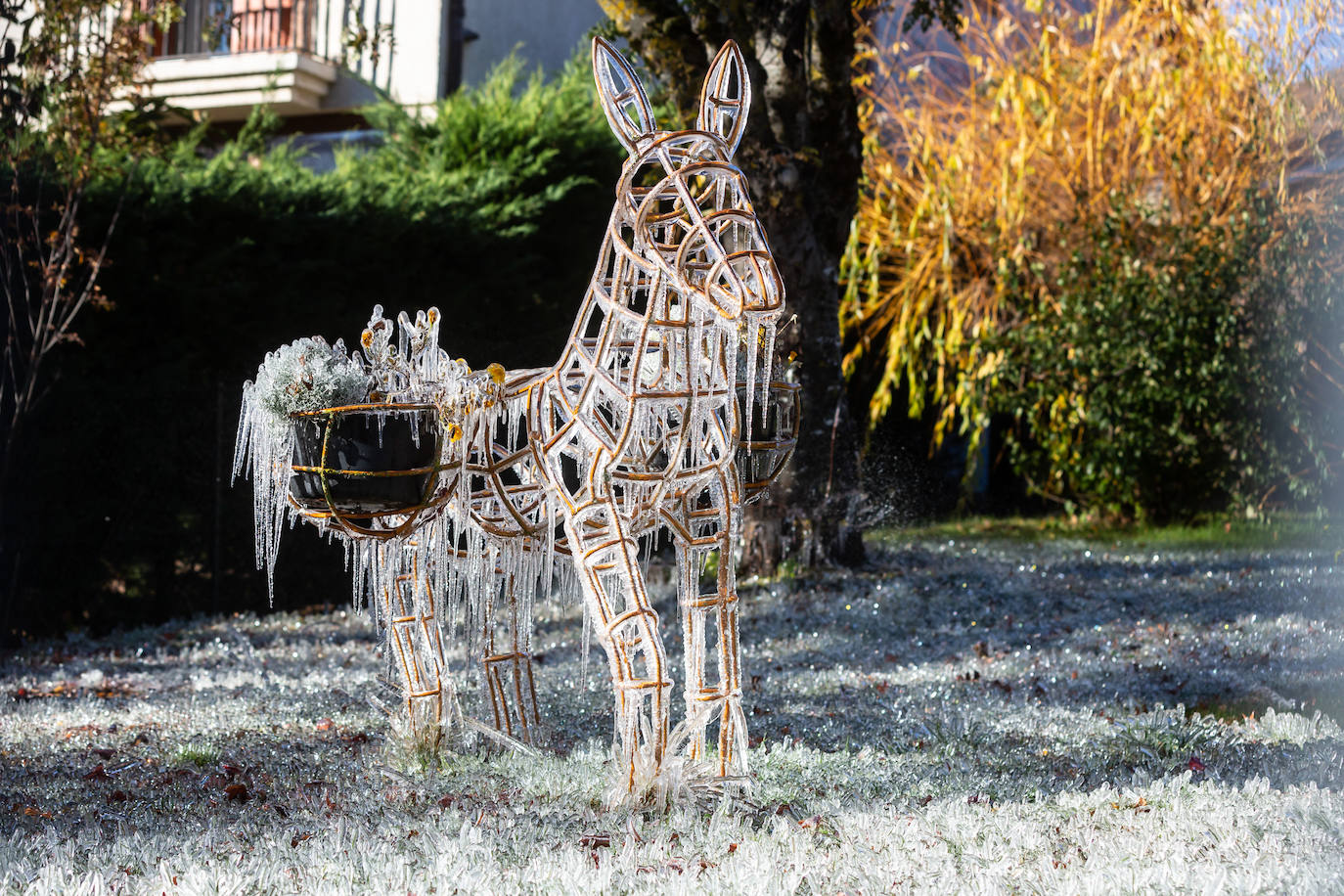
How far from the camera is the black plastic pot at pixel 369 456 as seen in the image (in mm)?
3107

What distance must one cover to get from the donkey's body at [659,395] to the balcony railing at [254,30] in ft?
34.4

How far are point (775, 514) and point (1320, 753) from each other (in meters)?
3.92

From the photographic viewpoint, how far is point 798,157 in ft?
23.1

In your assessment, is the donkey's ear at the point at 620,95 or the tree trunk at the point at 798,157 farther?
the tree trunk at the point at 798,157

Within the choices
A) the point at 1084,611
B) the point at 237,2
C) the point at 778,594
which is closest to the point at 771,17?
the point at 778,594

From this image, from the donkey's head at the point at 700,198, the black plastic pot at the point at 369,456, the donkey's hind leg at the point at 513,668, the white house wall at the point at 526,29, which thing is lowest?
the donkey's hind leg at the point at 513,668

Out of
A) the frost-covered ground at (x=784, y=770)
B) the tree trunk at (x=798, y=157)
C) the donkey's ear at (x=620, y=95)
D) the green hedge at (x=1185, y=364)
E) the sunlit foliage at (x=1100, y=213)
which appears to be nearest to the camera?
the frost-covered ground at (x=784, y=770)

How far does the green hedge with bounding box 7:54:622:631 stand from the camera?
6559 mm

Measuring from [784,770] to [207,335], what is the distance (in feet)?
16.5

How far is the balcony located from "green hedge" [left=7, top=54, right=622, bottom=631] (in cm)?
364

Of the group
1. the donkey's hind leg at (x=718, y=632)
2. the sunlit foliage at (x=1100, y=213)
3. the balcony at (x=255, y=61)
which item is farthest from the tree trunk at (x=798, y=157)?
the balcony at (x=255, y=61)

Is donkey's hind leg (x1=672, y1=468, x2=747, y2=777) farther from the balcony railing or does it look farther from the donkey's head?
the balcony railing

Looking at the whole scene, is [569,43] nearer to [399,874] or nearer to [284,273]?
[284,273]

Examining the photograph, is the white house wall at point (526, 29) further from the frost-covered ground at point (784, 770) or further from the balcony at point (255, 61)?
the frost-covered ground at point (784, 770)
